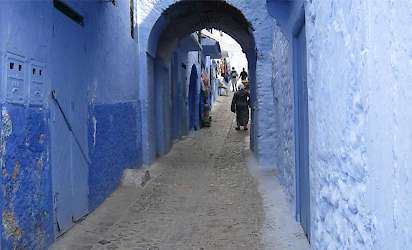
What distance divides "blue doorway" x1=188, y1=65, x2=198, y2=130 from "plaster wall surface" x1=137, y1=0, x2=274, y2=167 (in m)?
8.88

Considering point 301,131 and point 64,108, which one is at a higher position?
point 64,108

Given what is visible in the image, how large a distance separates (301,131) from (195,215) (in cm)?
191

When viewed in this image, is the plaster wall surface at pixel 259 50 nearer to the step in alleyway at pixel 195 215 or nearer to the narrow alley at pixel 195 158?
the narrow alley at pixel 195 158

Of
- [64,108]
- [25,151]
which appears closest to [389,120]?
[25,151]

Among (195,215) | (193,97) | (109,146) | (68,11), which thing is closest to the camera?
(68,11)

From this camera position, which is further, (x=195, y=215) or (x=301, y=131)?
(x=195, y=215)

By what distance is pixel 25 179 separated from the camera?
13.2 ft

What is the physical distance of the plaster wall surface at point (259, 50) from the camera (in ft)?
30.9

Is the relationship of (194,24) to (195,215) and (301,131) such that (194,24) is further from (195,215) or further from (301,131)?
(301,131)

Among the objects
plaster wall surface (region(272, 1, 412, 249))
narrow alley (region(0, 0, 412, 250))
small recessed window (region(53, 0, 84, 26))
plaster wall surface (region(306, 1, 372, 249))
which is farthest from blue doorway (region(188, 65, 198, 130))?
plaster wall surface (region(272, 1, 412, 249))

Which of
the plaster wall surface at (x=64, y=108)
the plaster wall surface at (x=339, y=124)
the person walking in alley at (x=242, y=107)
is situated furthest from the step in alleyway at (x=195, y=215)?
the person walking in alley at (x=242, y=107)

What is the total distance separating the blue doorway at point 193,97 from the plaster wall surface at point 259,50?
8.88 m

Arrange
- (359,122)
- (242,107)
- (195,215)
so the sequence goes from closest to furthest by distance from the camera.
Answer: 1. (359,122)
2. (195,215)
3. (242,107)

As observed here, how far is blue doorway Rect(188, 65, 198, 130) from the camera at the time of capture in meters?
18.9
